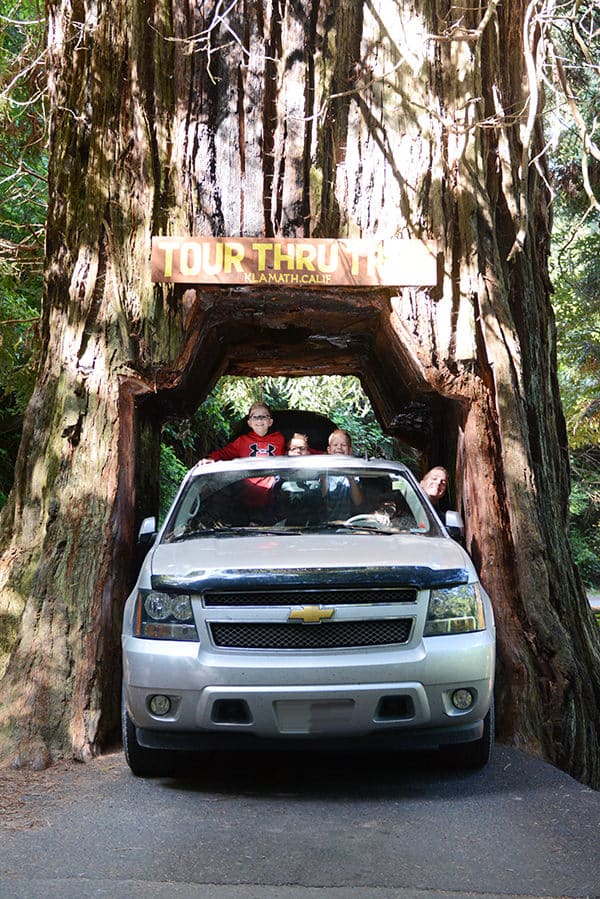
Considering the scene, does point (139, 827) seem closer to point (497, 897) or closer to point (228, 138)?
point (497, 897)

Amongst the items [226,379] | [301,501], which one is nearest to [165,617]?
[301,501]

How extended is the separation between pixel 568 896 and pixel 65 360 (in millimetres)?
5363

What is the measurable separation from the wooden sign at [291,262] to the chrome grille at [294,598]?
10.3ft

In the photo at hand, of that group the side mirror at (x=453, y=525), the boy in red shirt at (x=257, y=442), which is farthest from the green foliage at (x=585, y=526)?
the side mirror at (x=453, y=525)

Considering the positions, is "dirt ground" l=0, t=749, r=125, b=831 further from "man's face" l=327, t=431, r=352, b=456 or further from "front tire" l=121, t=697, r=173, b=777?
"man's face" l=327, t=431, r=352, b=456

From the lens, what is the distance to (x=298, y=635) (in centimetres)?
530

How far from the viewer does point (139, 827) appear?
4.72 meters

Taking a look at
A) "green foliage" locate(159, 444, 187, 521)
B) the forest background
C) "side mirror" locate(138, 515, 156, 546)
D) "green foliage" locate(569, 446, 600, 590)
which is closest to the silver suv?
"side mirror" locate(138, 515, 156, 546)

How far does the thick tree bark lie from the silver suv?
1.89 m

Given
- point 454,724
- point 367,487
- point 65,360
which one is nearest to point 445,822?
point 454,724

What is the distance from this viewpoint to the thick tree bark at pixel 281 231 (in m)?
7.50

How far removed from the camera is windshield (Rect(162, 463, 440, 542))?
21.8 ft

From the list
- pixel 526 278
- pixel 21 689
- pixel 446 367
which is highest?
pixel 526 278

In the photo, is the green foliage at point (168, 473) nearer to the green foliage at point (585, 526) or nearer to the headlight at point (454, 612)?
the headlight at point (454, 612)
